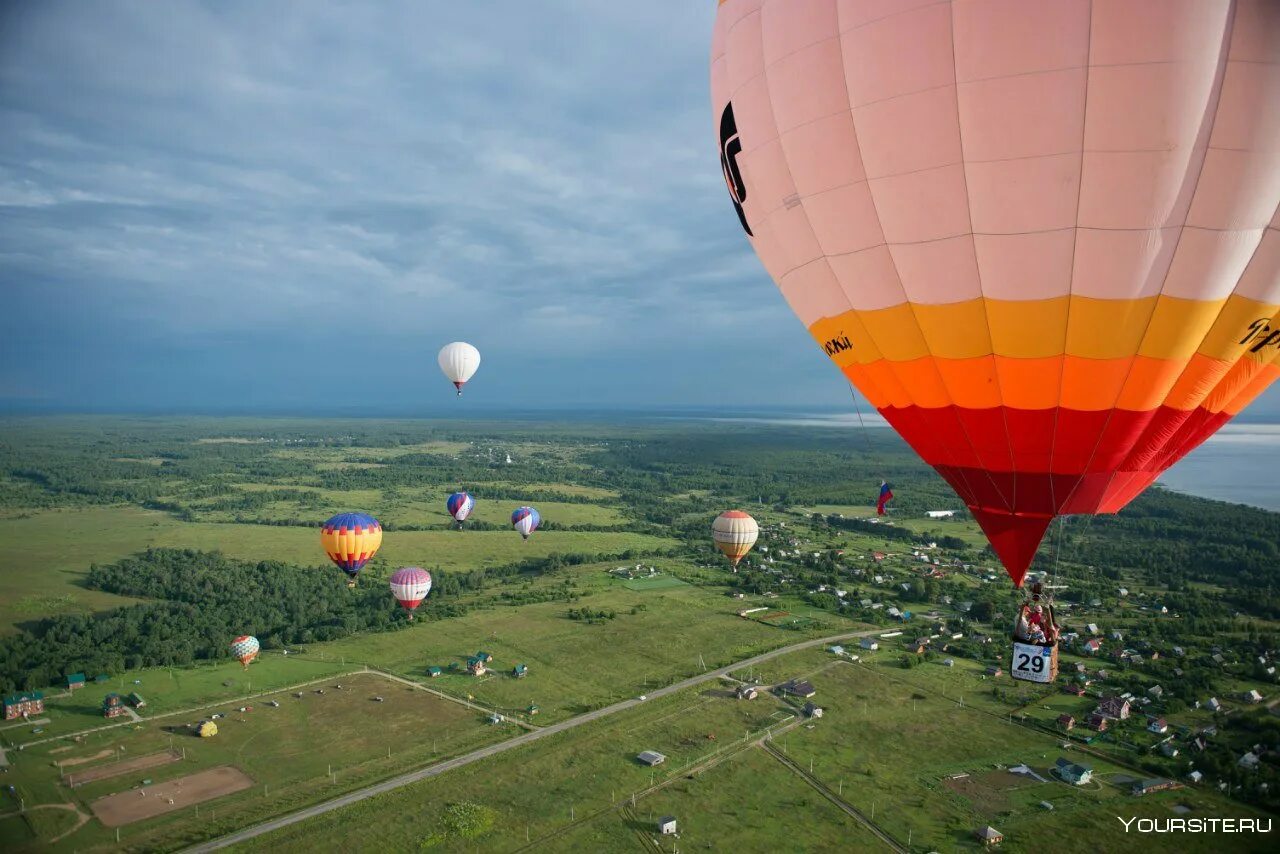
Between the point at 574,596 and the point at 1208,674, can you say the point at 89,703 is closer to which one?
the point at 574,596

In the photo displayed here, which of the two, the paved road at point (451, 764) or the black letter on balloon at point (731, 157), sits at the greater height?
the black letter on balloon at point (731, 157)

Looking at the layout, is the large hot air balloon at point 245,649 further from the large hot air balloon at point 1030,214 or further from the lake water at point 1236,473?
the lake water at point 1236,473

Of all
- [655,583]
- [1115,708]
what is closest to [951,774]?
[1115,708]

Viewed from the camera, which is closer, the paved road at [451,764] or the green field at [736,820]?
the green field at [736,820]

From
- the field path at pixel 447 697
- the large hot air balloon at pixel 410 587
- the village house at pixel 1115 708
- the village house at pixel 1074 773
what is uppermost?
the large hot air balloon at pixel 410 587

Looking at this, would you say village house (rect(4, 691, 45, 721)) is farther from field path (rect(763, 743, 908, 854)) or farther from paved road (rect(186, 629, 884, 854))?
field path (rect(763, 743, 908, 854))

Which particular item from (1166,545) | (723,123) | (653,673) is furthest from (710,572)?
(723,123)

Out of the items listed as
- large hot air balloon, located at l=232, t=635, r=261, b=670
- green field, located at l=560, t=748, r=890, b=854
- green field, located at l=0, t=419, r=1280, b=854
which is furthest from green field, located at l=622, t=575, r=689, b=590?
green field, located at l=560, t=748, r=890, b=854

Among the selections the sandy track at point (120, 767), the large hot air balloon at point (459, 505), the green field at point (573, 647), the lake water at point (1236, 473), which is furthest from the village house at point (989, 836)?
the lake water at point (1236, 473)
